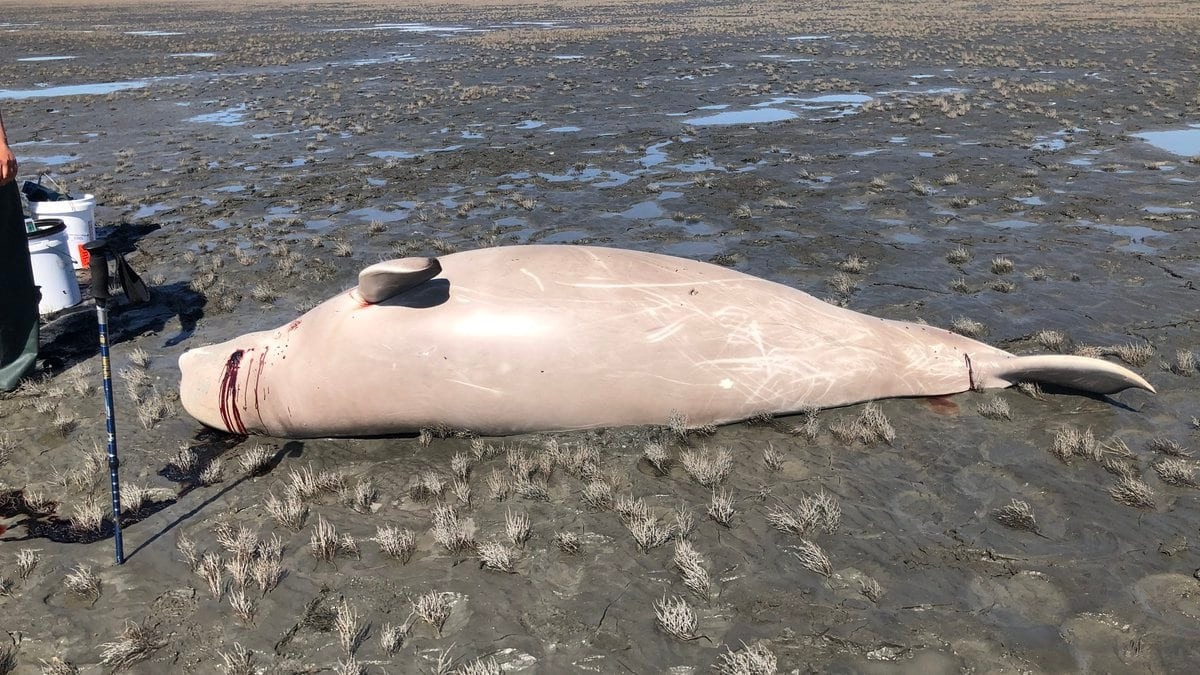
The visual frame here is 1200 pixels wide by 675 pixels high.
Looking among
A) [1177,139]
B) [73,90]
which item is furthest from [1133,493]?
[73,90]

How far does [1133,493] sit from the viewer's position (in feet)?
14.9

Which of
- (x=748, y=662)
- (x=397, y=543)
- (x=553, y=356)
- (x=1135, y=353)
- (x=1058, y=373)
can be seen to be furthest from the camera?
(x=1135, y=353)

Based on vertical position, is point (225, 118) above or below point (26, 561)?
above

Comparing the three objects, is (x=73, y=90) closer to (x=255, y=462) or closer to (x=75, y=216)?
(x=75, y=216)

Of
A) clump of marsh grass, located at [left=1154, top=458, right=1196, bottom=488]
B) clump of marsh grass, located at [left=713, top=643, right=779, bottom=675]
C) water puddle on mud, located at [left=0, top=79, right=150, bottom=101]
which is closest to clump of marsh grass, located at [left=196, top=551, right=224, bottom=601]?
clump of marsh grass, located at [left=713, top=643, right=779, bottom=675]

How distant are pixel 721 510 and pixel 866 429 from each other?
1.54 meters

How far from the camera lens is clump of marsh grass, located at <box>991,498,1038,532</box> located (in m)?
4.37

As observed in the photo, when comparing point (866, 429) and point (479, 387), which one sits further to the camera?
point (866, 429)

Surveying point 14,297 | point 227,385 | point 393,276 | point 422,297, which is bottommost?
point 227,385

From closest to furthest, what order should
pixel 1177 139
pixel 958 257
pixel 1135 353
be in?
1. pixel 1135 353
2. pixel 958 257
3. pixel 1177 139

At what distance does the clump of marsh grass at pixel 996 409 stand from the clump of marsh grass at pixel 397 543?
448cm

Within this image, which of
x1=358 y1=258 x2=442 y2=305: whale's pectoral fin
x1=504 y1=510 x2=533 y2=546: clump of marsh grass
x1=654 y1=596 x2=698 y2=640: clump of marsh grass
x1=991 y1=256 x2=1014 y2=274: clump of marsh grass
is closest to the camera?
x1=654 y1=596 x2=698 y2=640: clump of marsh grass

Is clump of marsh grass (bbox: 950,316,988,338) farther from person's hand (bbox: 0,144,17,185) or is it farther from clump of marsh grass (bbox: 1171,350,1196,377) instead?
person's hand (bbox: 0,144,17,185)

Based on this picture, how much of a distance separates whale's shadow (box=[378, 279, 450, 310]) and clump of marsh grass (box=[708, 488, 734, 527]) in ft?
7.84
